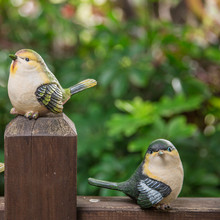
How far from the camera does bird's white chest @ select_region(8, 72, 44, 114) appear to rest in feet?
2.50

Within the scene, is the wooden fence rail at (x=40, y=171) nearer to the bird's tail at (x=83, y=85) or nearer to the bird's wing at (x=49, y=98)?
the bird's wing at (x=49, y=98)

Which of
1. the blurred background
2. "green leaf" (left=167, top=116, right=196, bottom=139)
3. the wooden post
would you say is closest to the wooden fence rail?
the wooden post

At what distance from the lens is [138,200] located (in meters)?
0.76

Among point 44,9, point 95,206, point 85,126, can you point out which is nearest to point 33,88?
point 95,206

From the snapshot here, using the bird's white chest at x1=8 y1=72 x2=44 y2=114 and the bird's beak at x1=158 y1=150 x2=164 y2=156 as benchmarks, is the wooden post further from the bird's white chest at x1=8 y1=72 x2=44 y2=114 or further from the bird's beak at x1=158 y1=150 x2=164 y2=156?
the bird's beak at x1=158 y1=150 x2=164 y2=156

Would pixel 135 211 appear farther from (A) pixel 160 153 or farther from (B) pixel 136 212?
(A) pixel 160 153

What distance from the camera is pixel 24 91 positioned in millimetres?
758

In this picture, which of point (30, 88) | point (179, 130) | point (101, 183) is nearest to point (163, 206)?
point (101, 183)

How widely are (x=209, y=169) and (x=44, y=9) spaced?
1.34 meters

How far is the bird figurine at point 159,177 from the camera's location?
0.77 meters

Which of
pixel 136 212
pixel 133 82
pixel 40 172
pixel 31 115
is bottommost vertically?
pixel 136 212

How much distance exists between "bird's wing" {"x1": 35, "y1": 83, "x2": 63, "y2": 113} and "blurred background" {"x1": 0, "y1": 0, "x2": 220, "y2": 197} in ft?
2.24

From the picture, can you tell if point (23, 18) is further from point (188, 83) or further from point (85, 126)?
point (188, 83)

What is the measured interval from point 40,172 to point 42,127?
91mm
